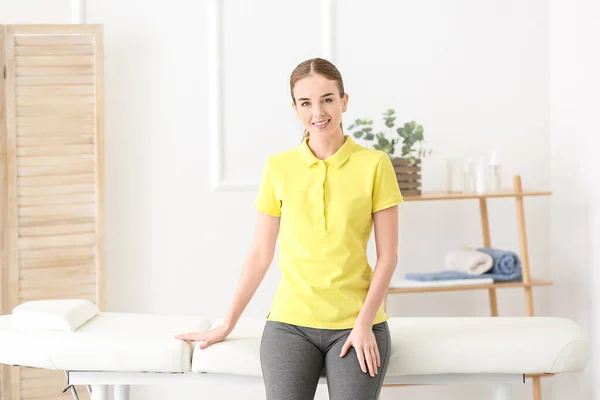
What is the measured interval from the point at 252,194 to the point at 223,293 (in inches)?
16.0

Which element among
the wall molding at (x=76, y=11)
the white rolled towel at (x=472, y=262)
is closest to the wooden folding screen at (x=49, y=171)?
the wall molding at (x=76, y=11)

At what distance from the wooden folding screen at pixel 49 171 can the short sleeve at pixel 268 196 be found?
44.3 inches

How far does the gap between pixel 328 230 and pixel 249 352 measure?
0.36 metres

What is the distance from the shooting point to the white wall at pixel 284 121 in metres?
3.07

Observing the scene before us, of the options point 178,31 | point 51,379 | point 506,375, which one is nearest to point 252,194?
point 178,31

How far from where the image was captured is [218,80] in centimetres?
307

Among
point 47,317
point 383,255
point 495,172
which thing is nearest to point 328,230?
point 383,255

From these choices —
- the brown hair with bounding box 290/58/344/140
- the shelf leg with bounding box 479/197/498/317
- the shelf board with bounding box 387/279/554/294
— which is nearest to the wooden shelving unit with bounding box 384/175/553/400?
the shelf board with bounding box 387/279/554/294

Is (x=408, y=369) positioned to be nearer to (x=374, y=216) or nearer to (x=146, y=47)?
(x=374, y=216)

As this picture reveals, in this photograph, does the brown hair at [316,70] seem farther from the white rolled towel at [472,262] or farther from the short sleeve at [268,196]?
the white rolled towel at [472,262]

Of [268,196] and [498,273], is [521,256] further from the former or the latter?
[268,196]

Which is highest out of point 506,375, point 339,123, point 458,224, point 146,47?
point 146,47

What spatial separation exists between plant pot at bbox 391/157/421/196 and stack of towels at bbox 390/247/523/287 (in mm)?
303

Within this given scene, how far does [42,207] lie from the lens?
115 inches
